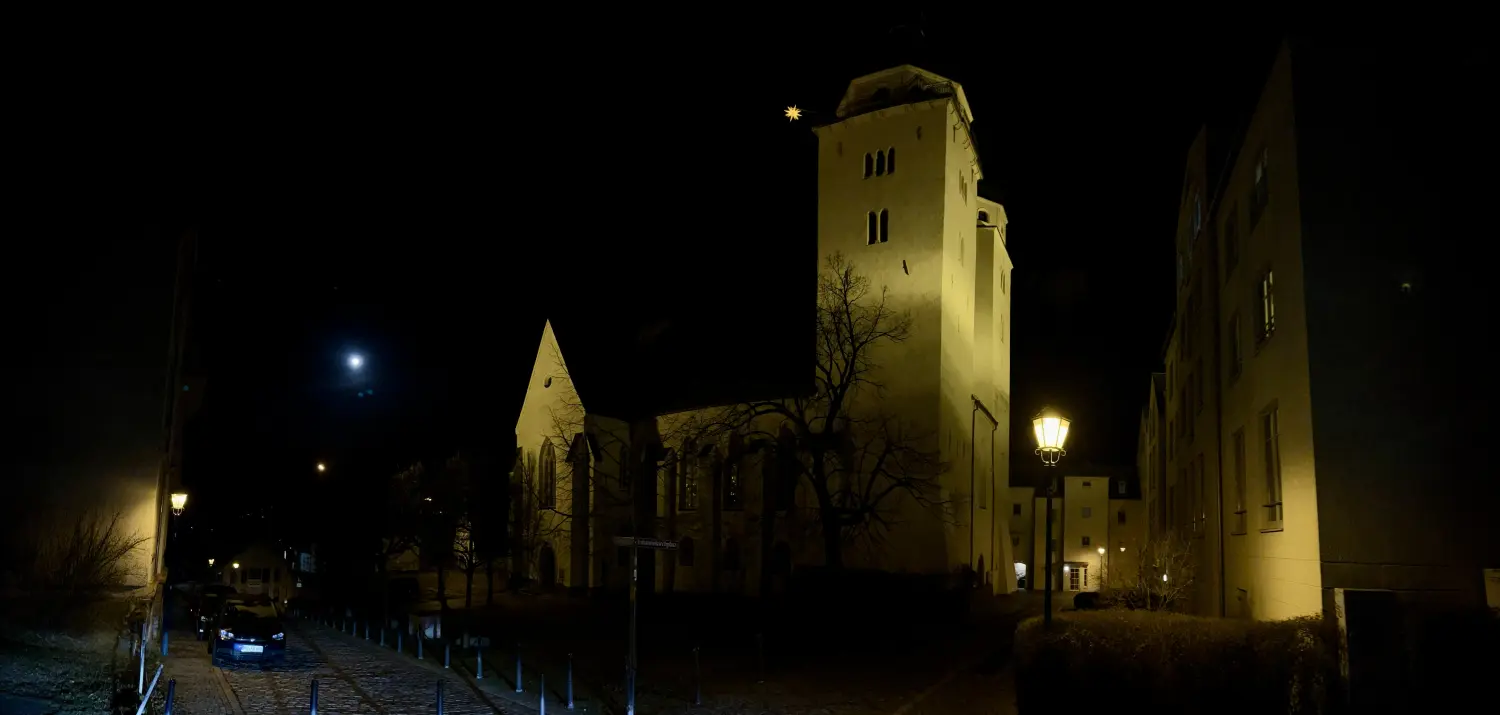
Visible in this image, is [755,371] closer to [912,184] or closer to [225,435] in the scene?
[912,184]

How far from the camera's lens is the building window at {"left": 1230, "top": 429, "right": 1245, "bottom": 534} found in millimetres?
20391

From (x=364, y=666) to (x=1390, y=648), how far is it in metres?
20.5

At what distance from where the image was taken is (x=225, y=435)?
6444cm

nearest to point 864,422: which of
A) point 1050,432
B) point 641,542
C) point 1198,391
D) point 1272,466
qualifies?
point 1198,391

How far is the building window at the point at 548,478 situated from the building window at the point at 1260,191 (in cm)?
4660

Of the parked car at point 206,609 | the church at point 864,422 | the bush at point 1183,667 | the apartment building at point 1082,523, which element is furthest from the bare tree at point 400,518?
the bush at point 1183,667

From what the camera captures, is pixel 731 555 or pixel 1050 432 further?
pixel 731 555

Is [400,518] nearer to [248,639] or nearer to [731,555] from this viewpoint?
[731,555]

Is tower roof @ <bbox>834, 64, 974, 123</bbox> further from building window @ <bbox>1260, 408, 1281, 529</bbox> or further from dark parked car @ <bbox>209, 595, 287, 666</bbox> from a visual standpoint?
dark parked car @ <bbox>209, 595, 287, 666</bbox>

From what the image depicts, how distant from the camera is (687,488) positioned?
58.5 metres

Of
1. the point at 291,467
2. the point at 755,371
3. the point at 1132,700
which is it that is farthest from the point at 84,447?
the point at 291,467

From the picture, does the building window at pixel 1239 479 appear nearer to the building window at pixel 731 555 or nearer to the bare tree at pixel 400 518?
the building window at pixel 731 555

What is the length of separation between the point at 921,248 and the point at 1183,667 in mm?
36789

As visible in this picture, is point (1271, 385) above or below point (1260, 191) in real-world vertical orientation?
below
